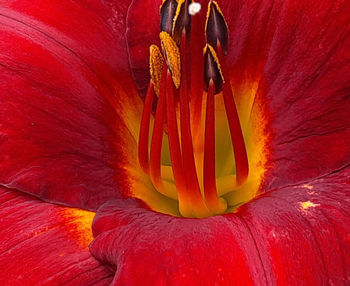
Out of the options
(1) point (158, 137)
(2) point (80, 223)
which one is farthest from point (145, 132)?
(2) point (80, 223)

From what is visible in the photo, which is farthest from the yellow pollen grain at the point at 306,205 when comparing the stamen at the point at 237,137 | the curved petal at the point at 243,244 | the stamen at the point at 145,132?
the stamen at the point at 145,132

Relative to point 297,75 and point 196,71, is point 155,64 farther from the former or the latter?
point 297,75

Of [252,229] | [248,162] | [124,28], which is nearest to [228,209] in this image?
[248,162]

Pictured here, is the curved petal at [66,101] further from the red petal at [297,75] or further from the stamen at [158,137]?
the red petal at [297,75]

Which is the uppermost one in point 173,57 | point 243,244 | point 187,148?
point 173,57

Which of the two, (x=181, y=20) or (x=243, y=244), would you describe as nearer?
(x=243, y=244)

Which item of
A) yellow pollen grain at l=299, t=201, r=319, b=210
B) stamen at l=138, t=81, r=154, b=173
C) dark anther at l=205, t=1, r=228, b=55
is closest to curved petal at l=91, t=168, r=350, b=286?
yellow pollen grain at l=299, t=201, r=319, b=210
